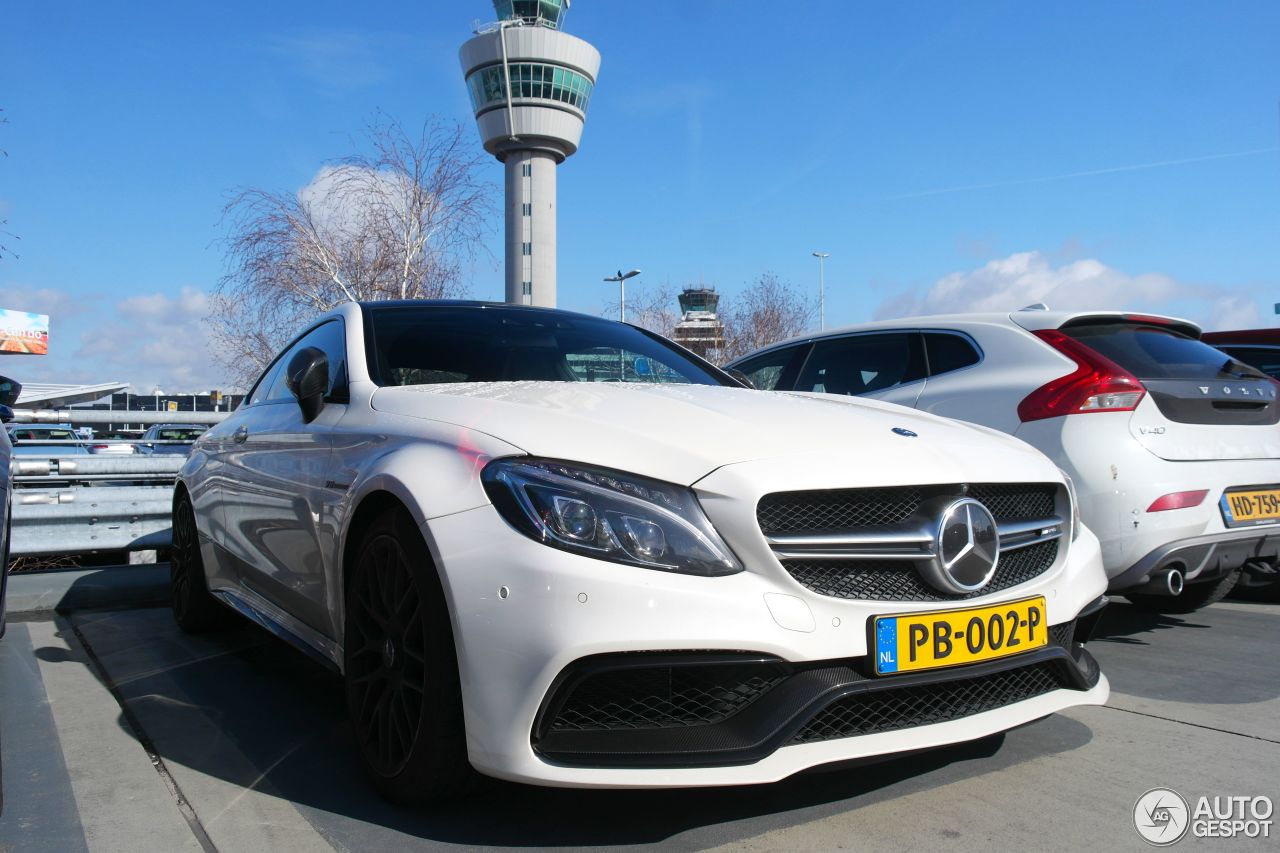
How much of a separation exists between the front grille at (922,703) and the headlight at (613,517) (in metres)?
0.39

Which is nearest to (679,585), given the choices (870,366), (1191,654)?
(1191,654)

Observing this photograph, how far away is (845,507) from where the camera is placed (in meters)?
2.30

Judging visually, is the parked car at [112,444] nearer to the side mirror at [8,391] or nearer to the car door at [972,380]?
the side mirror at [8,391]

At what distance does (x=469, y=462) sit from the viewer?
2.31 metres

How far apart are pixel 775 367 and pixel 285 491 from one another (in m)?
3.38

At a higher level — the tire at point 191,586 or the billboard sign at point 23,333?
the billboard sign at point 23,333

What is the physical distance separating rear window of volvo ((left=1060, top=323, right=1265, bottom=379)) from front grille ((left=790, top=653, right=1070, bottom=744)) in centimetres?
210

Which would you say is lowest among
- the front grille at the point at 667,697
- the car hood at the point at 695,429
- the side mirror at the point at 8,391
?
the front grille at the point at 667,697

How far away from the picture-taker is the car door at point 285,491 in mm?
3100

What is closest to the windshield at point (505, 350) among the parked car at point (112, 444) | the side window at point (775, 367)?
the side window at point (775, 367)

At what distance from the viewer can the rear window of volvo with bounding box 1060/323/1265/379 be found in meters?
4.16

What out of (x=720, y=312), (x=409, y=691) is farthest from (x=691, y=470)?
(x=720, y=312)

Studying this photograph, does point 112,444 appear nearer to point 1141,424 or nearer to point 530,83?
point 1141,424

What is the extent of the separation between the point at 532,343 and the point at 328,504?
108 cm
